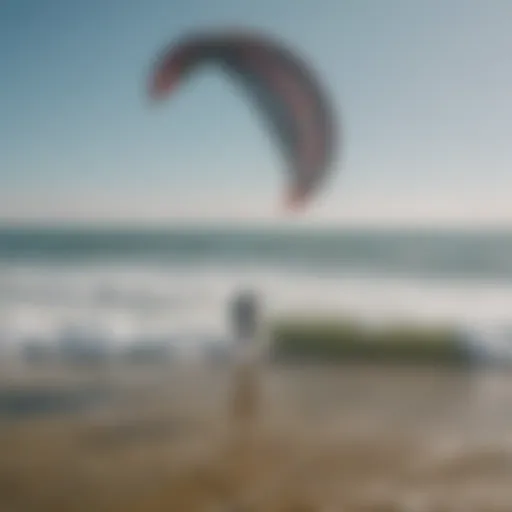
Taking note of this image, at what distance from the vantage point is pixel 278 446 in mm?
2471

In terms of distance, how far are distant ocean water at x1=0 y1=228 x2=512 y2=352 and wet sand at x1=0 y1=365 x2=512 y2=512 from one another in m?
0.20

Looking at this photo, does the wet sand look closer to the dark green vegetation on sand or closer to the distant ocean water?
the dark green vegetation on sand

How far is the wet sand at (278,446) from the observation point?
7.50 feet

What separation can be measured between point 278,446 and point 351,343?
48cm

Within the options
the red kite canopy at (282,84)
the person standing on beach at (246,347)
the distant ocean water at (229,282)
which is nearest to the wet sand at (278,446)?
the person standing on beach at (246,347)

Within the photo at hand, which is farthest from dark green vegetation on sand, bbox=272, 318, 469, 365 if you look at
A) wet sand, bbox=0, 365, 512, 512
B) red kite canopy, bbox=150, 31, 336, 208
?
red kite canopy, bbox=150, 31, 336, 208

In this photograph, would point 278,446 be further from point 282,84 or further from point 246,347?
point 282,84

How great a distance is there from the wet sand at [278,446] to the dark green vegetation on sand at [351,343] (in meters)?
0.05

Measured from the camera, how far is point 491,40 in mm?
2600

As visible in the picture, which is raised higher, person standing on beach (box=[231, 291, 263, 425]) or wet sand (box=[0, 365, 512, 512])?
person standing on beach (box=[231, 291, 263, 425])

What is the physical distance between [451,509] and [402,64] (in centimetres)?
147

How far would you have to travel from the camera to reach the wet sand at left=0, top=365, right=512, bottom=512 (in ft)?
7.50

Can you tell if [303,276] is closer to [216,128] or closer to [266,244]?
[266,244]

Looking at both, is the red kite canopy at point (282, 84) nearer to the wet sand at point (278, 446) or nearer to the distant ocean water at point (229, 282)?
the distant ocean water at point (229, 282)
